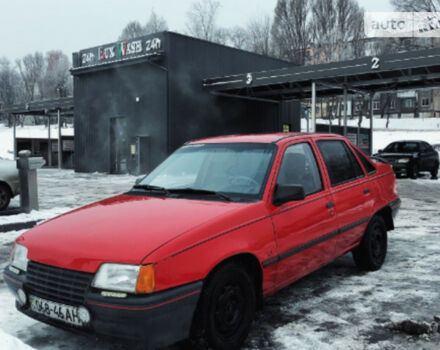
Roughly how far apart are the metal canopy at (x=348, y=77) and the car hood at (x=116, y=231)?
47.0 ft

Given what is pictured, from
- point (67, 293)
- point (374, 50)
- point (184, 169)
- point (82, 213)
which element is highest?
point (374, 50)

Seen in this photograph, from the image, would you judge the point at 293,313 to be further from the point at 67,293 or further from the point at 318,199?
the point at 67,293

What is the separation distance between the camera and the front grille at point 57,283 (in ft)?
9.16

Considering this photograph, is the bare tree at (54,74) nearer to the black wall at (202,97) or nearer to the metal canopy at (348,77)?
the black wall at (202,97)

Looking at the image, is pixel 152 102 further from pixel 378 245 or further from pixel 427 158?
pixel 378 245

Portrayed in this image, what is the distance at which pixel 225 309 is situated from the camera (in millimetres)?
3092

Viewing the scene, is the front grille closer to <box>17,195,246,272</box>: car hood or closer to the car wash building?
<box>17,195,246,272</box>: car hood

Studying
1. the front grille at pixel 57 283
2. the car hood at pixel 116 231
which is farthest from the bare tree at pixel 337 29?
the front grille at pixel 57 283

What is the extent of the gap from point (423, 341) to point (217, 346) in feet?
5.20

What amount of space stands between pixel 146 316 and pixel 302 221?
1.75 meters

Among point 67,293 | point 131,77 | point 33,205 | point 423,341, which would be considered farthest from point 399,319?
point 131,77

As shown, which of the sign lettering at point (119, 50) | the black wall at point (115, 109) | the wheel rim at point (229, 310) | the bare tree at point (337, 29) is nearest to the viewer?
the wheel rim at point (229, 310)

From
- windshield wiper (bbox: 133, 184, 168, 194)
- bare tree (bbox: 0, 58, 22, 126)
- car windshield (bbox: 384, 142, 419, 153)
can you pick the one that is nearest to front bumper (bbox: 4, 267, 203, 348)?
windshield wiper (bbox: 133, 184, 168, 194)

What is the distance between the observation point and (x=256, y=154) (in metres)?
4.04
